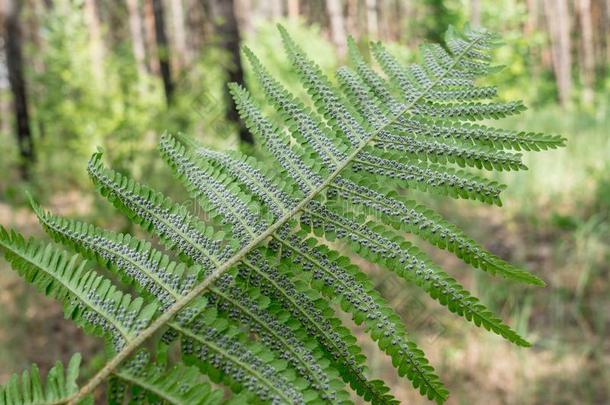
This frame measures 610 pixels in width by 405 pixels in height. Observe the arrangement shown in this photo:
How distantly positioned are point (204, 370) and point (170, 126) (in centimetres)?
414

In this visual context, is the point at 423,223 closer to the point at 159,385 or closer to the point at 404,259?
the point at 404,259

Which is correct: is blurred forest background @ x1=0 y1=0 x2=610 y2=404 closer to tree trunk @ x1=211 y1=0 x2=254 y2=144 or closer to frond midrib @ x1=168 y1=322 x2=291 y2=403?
tree trunk @ x1=211 y1=0 x2=254 y2=144

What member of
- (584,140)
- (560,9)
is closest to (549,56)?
(560,9)

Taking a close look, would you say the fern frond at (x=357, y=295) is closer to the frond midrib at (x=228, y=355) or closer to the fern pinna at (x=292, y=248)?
the fern pinna at (x=292, y=248)

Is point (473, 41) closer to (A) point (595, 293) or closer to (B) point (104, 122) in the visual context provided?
(A) point (595, 293)

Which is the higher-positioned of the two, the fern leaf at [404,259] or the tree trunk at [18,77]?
the tree trunk at [18,77]

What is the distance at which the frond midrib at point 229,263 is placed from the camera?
0.70m

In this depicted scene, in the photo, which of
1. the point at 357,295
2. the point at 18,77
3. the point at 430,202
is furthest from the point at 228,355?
the point at 18,77

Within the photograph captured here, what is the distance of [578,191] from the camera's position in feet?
18.6

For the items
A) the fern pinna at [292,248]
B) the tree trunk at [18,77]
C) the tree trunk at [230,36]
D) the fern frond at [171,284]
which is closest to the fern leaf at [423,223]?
the fern pinna at [292,248]

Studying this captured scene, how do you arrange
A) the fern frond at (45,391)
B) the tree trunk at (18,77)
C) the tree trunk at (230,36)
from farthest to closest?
the tree trunk at (18,77) → the tree trunk at (230,36) → the fern frond at (45,391)

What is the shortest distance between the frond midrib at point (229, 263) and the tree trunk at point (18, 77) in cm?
746

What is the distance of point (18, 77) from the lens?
27.2ft

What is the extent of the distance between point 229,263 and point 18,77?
8.90 meters
